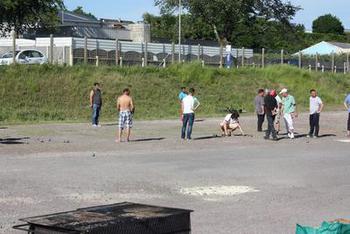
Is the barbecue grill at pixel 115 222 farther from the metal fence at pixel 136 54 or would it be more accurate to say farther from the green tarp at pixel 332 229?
the metal fence at pixel 136 54

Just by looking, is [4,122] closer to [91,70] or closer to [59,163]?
[91,70]

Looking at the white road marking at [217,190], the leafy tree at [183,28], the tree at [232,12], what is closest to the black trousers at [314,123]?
the white road marking at [217,190]

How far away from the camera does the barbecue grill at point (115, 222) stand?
12.3 ft

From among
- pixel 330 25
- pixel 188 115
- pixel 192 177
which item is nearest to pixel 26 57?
pixel 188 115

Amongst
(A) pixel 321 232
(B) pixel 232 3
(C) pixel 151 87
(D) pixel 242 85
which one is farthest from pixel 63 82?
(B) pixel 232 3

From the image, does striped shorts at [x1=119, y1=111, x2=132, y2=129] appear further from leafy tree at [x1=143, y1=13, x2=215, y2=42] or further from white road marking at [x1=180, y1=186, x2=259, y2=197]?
leafy tree at [x1=143, y1=13, x2=215, y2=42]

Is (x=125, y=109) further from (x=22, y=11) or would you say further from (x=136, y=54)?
(x=22, y=11)

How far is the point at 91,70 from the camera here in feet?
129

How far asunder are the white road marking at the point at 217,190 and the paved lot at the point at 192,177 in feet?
0.06

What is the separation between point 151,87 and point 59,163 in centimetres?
2442

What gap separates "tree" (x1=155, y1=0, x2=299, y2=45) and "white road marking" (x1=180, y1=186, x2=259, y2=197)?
61365 mm

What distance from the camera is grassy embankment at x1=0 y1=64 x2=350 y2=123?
34.1m

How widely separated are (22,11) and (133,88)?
11892 mm

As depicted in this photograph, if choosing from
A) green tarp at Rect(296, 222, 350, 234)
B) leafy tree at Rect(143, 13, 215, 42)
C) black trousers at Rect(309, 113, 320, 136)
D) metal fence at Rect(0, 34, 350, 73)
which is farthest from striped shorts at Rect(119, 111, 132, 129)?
leafy tree at Rect(143, 13, 215, 42)
